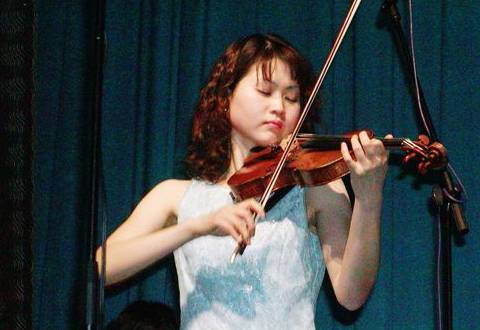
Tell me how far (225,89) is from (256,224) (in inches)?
13.8

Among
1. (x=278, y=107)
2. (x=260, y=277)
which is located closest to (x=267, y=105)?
(x=278, y=107)

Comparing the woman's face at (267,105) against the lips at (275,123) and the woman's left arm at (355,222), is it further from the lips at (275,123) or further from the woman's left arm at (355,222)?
the woman's left arm at (355,222)

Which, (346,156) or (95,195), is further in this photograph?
(346,156)

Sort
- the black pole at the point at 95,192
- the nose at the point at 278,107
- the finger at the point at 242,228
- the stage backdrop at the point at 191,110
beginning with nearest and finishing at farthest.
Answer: the black pole at the point at 95,192 → the finger at the point at 242,228 → the nose at the point at 278,107 → the stage backdrop at the point at 191,110

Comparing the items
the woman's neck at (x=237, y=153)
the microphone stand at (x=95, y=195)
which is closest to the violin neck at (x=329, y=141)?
the woman's neck at (x=237, y=153)

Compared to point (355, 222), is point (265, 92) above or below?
above

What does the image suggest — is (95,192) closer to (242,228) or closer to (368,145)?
(242,228)

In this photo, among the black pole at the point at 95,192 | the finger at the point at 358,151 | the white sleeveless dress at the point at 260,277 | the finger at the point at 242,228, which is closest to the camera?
the black pole at the point at 95,192

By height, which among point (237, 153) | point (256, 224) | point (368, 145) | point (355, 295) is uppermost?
point (368, 145)

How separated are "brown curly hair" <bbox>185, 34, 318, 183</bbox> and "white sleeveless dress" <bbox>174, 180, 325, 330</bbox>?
0.23m

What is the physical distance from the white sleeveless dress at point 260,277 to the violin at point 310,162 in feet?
0.28

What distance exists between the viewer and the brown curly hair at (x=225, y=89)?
5.69 ft

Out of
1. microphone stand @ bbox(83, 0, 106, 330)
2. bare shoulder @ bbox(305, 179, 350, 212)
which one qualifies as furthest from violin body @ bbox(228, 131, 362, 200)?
microphone stand @ bbox(83, 0, 106, 330)

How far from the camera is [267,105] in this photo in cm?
166
